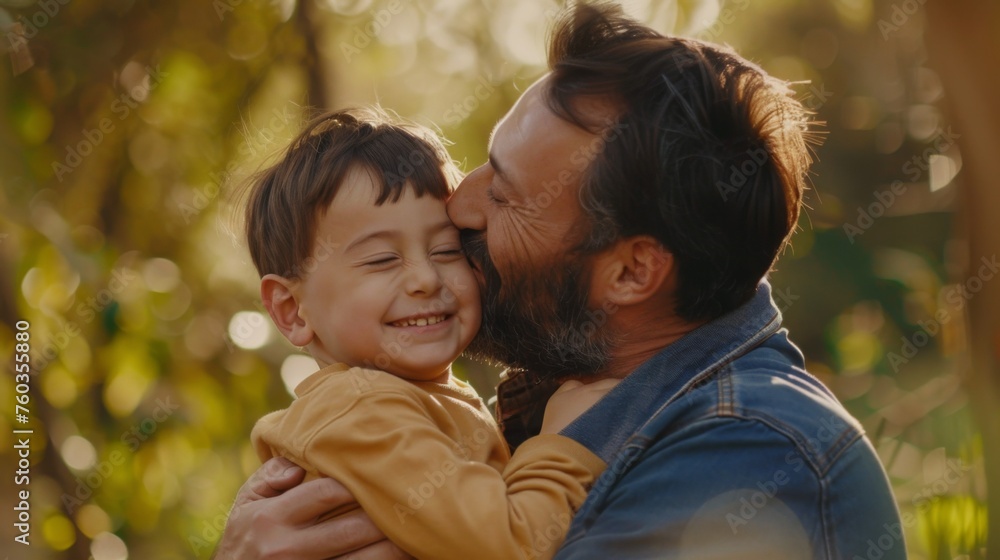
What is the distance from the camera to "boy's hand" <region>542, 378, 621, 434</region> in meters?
1.96

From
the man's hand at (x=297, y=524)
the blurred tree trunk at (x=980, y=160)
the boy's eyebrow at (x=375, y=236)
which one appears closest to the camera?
the man's hand at (x=297, y=524)

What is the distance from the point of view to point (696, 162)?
1960 mm

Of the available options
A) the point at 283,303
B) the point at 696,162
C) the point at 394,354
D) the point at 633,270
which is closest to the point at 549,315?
the point at 633,270

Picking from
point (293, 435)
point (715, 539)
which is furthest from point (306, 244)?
point (715, 539)

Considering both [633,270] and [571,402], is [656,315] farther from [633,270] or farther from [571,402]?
[571,402]

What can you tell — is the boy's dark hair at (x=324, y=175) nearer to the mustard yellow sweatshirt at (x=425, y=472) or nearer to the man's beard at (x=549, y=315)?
the man's beard at (x=549, y=315)

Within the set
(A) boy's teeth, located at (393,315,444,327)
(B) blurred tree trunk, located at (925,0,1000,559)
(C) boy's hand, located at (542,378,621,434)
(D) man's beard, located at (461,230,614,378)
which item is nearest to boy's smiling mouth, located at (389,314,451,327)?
(A) boy's teeth, located at (393,315,444,327)

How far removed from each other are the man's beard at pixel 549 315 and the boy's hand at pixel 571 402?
0.07 meters

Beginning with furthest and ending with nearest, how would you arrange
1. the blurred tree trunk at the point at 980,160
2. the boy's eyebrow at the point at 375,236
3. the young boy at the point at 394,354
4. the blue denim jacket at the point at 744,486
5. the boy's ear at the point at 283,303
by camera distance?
the blurred tree trunk at the point at 980,160
the boy's ear at the point at 283,303
the boy's eyebrow at the point at 375,236
the young boy at the point at 394,354
the blue denim jacket at the point at 744,486

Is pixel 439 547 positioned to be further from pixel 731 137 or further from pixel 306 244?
pixel 731 137

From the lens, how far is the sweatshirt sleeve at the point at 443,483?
1721mm


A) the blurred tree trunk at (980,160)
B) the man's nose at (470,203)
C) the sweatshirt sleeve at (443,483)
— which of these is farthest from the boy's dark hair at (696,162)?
the blurred tree trunk at (980,160)

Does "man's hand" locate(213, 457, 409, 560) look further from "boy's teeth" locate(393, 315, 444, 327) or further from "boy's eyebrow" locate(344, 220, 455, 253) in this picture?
"boy's eyebrow" locate(344, 220, 455, 253)

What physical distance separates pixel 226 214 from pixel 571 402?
262 centimetres
